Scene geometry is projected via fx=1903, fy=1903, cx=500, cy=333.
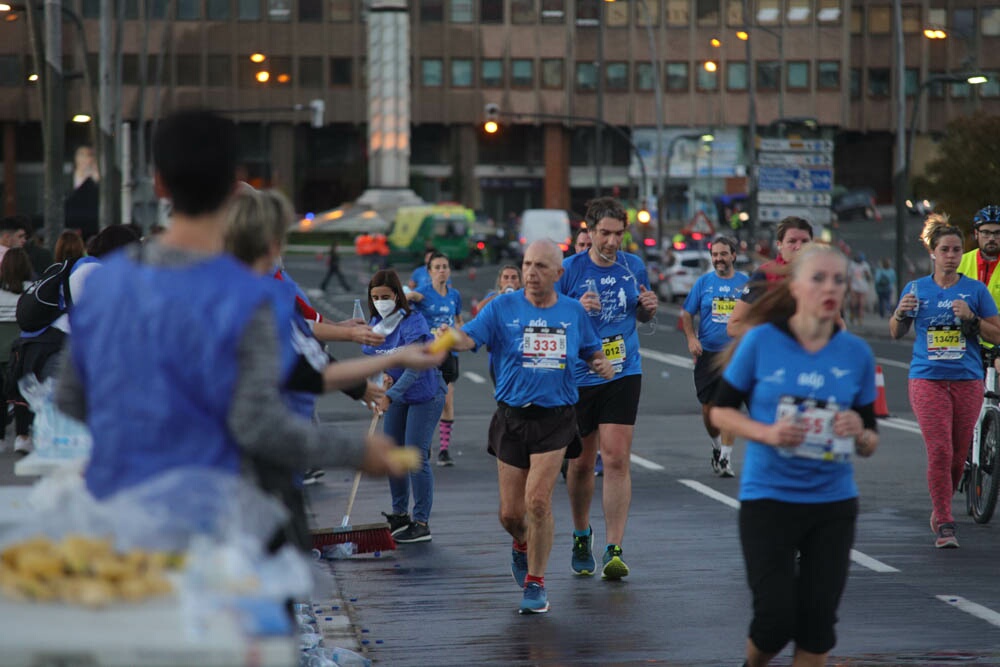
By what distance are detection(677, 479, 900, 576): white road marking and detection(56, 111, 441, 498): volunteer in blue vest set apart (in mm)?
7147

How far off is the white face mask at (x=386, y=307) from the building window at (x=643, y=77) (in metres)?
96.7

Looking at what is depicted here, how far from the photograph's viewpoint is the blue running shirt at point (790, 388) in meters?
6.32

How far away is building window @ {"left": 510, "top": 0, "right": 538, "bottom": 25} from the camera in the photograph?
4230 inches

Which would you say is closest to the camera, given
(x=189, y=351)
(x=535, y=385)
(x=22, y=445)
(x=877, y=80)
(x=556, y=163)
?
(x=189, y=351)

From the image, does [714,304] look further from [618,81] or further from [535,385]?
[618,81]

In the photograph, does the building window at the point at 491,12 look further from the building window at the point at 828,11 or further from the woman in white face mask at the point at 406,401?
the woman in white face mask at the point at 406,401

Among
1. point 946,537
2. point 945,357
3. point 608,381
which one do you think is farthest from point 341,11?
point 608,381

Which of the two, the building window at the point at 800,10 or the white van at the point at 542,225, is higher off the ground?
the building window at the point at 800,10

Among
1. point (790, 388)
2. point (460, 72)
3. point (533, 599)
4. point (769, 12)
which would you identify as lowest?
point (533, 599)

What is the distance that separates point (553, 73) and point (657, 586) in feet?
324

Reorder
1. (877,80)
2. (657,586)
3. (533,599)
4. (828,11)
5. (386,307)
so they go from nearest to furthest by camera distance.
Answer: (533,599) → (657,586) → (386,307) → (828,11) → (877,80)

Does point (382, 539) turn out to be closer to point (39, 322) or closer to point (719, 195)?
point (39, 322)

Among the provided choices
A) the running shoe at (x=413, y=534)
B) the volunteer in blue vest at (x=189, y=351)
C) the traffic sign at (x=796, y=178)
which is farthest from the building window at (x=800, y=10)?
the volunteer in blue vest at (x=189, y=351)

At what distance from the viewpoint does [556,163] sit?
10581 centimetres
